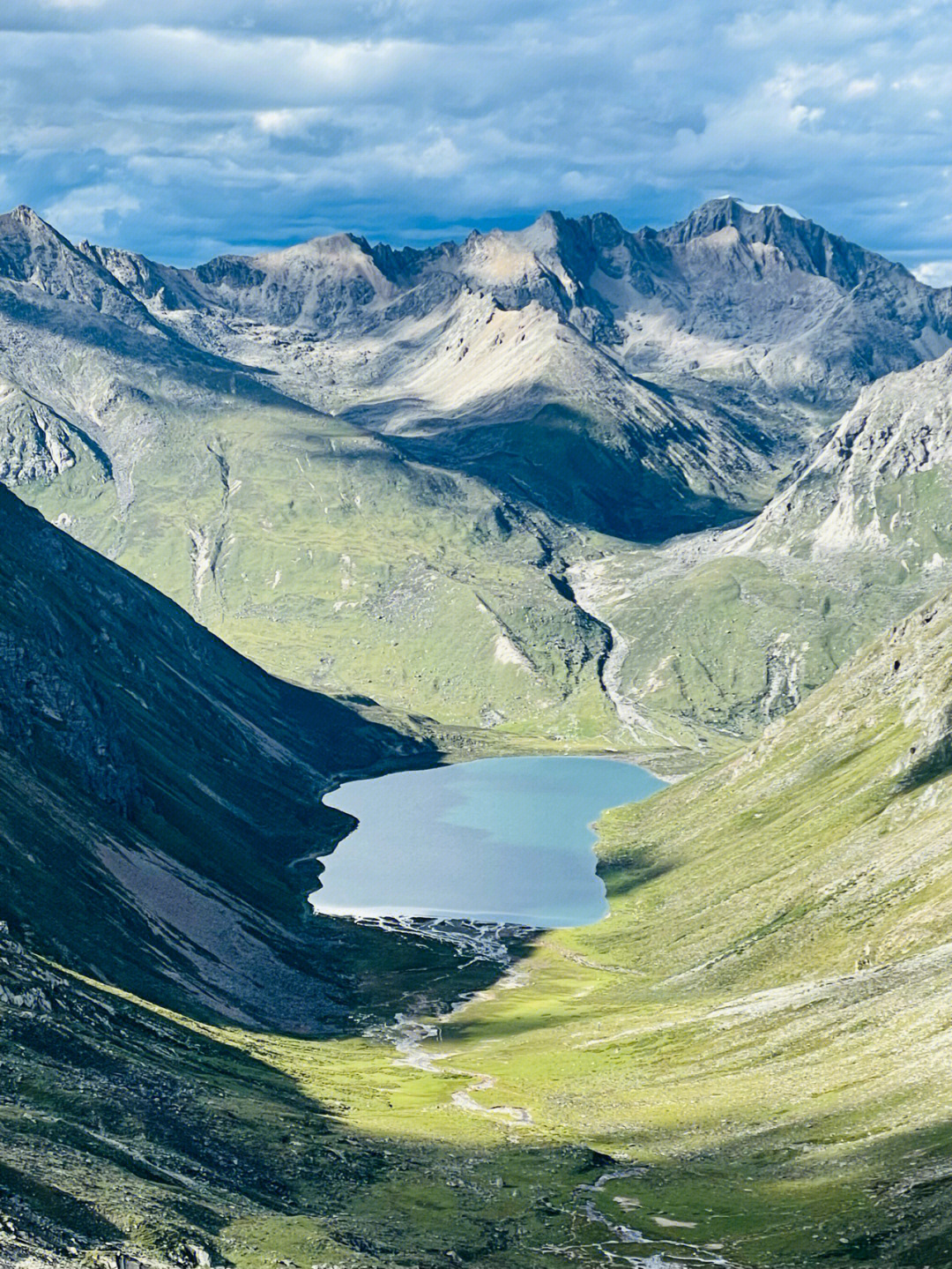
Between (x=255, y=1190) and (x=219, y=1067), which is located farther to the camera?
(x=219, y=1067)

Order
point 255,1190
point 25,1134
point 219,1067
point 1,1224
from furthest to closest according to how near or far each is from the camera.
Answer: point 219,1067, point 255,1190, point 25,1134, point 1,1224

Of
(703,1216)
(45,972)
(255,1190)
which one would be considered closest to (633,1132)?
(703,1216)

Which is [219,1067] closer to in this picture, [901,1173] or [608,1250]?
[608,1250]

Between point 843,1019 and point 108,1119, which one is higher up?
point 843,1019

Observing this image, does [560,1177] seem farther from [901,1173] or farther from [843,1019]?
[843,1019]

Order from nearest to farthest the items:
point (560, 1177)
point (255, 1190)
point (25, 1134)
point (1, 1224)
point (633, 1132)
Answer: point (1, 1224), point (25, 1134), point (255, 1190), point (560, 1177), point (633, 1132)

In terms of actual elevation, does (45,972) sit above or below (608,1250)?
above

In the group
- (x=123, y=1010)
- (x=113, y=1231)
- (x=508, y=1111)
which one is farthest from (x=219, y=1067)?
(x=113, y=1231)

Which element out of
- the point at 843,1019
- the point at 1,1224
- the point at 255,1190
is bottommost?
the point at 1,1224

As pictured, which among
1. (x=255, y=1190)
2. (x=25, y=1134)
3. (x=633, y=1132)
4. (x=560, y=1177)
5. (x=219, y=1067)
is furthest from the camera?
(x=219, y=1067)
